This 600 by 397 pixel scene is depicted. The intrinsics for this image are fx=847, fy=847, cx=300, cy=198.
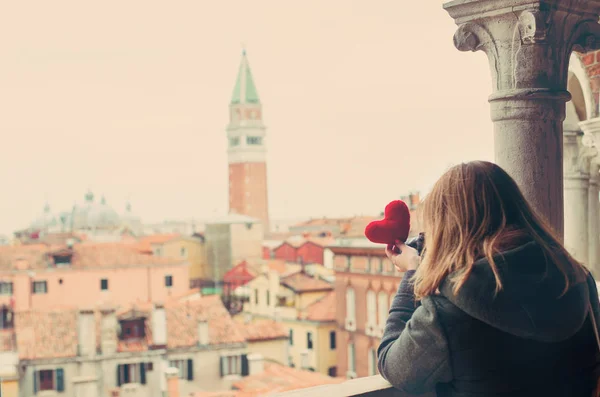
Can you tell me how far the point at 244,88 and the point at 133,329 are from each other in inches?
1513

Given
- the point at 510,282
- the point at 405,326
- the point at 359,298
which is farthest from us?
the point at 359,298

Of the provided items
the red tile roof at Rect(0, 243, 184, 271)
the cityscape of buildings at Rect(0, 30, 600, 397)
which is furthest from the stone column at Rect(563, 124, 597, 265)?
the red tile roof at Rect(0, 243, 184, 271)

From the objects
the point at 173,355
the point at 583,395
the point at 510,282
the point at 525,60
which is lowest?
the point at 173,355

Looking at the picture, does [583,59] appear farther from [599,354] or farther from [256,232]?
[256,232]

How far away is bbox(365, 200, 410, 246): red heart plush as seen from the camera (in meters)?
1.28

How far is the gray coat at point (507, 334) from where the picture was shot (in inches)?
40.0

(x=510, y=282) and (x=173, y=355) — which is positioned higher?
(x=510, y=282)

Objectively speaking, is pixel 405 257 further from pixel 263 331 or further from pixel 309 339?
pixel 309 339

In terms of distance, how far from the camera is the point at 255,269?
112 feet

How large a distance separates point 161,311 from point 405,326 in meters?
18.1

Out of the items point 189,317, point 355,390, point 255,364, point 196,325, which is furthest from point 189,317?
point 355,390

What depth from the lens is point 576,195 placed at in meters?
3.54

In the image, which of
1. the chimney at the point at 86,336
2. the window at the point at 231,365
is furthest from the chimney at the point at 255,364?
the chimney at the point at 86,336

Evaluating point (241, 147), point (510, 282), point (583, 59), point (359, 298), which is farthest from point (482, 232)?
point (241, 147)
